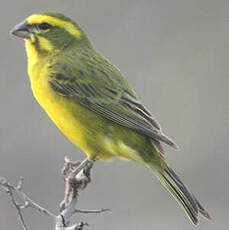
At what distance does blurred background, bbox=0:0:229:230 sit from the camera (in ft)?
36.0

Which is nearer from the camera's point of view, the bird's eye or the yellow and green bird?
the yellow and green bird

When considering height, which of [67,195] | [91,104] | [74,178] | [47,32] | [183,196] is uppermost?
[47,32]

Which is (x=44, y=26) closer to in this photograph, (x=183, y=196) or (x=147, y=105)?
(x=183, y=196)

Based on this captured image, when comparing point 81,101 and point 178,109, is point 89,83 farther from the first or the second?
point 178,109

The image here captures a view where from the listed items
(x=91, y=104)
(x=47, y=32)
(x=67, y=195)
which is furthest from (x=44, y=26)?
(x=67, y=195)

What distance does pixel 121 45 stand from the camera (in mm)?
13016

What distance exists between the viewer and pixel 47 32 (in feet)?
26.7

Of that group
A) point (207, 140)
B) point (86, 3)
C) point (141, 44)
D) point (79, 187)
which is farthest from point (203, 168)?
point (79, 187)

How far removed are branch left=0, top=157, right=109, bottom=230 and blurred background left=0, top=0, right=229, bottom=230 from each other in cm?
247

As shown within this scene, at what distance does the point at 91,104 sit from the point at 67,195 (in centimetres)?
113

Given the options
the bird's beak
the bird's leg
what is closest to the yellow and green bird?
the bird's beak

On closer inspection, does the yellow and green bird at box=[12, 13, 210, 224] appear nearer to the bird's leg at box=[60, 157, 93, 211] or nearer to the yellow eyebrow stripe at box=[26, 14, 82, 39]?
the yellow eyebrow stripe at box=[26, 14, 82, 39]

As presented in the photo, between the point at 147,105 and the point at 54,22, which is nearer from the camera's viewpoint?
the point at 54,22

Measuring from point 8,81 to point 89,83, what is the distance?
13.3 ft
